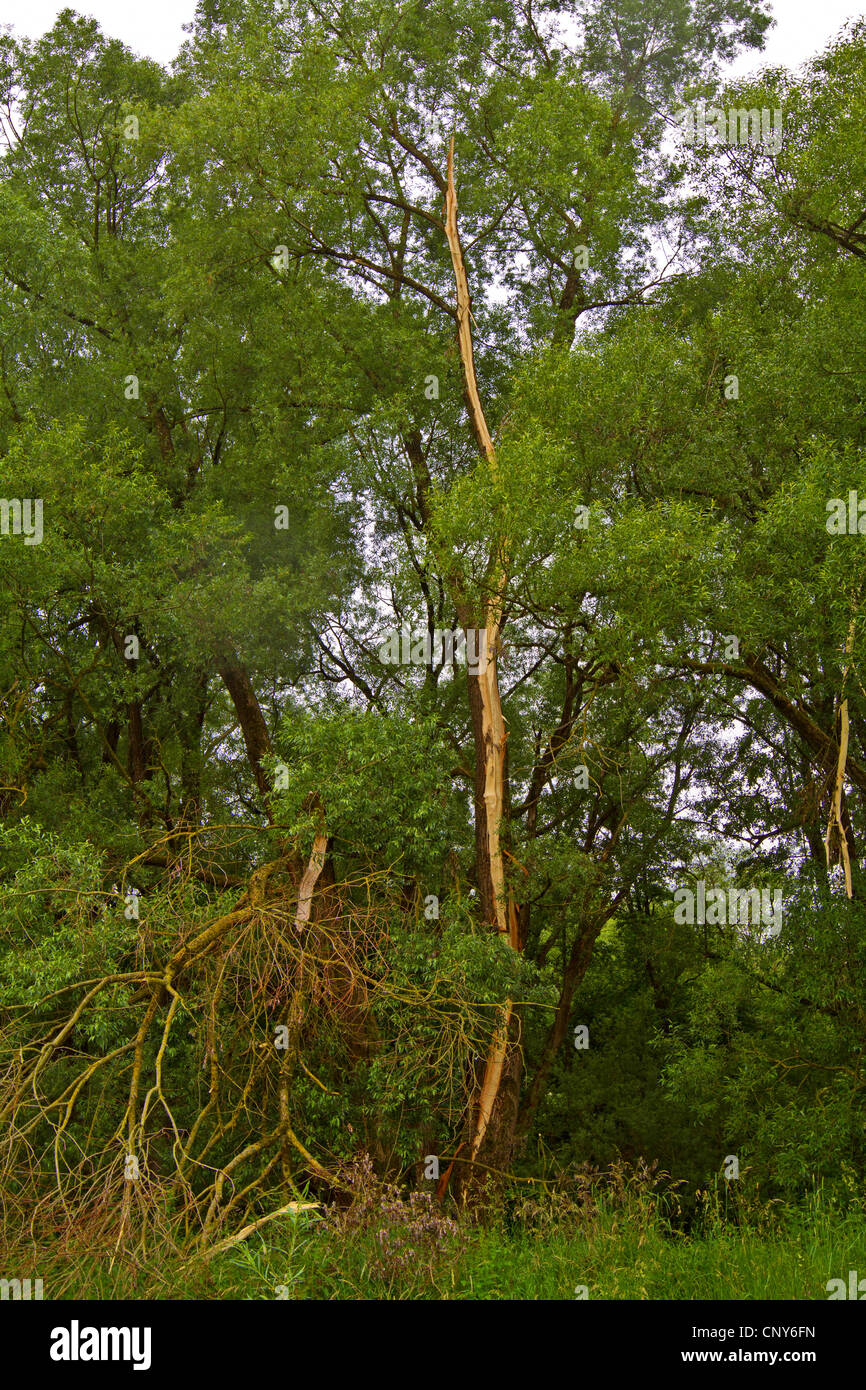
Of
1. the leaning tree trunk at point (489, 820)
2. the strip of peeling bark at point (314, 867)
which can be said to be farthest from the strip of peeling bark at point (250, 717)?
the strip of peeling bark at point (314, 867)

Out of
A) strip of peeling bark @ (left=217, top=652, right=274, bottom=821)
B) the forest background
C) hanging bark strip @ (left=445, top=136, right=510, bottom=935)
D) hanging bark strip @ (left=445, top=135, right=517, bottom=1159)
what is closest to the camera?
the forest background

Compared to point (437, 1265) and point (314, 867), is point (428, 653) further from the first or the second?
point (437, 1265)

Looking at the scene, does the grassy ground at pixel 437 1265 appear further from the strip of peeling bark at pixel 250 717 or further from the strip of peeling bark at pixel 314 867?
the strip of peeling bark at pixel 250 717

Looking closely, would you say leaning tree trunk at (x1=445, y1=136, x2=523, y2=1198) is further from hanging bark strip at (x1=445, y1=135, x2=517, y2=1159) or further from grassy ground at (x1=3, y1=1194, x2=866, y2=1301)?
grassy ground at (x1=3, y1=1194, x2=866, y2=1301)

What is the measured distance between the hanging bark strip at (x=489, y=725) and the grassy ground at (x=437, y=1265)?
4418mm

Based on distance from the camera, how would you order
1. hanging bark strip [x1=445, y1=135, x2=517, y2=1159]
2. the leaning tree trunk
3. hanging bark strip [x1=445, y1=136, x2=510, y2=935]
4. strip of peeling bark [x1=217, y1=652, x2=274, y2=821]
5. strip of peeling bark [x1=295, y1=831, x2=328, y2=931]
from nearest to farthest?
strip of peeling bark [x1=295, y1=831, x2=328, y2=931] < the leaning tree trunk < hanging bark strip [x1=445, y1=135, x2=517, y2=1159] < hanging bark strip [x1=445, y1=136, x2=510, y2=935] < strip of peeling bark [x1=217, y1=652, x2=274, y2=821]

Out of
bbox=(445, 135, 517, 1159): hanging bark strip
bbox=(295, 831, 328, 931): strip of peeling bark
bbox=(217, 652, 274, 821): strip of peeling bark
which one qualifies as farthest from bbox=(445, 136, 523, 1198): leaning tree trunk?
bbox=(217, 652, 274, 821): strip of peeling bark

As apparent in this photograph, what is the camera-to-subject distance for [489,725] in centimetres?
1477

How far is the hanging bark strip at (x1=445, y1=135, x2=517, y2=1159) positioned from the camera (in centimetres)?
1249

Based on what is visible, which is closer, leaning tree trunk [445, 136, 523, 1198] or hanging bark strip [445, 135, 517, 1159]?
leaning tree trunk [445, 136, 523, 1198]

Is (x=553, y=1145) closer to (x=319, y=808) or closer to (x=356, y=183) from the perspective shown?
(x=319, y=808)

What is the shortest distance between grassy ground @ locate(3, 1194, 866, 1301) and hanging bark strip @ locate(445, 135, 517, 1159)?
4.42 meters

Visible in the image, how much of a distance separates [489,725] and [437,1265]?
28.1 feet
